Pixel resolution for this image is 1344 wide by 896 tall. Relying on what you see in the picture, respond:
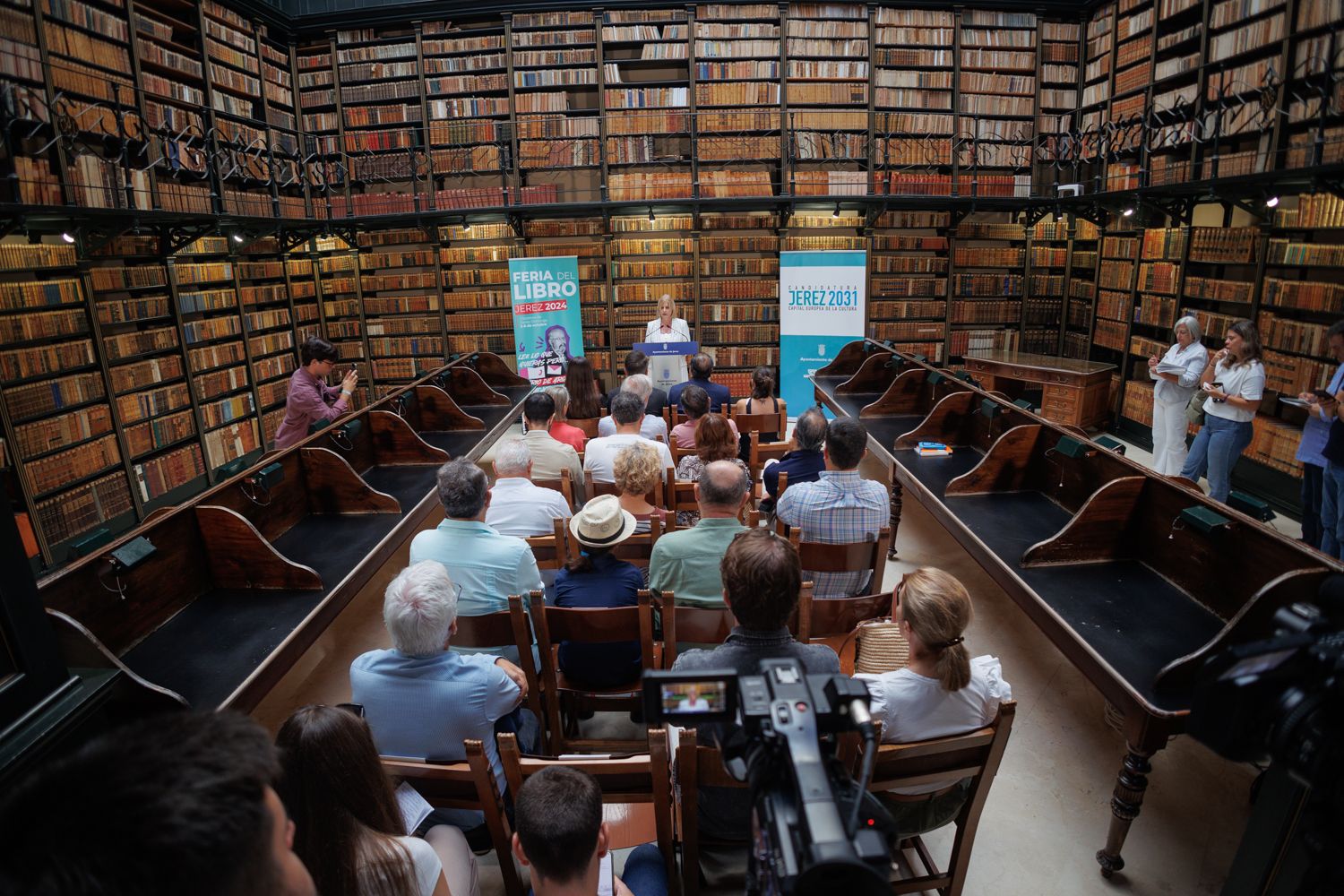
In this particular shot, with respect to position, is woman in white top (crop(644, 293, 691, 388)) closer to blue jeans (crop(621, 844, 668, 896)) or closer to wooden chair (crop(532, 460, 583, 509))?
wooden chair (crop(532, 460, 583, 509))

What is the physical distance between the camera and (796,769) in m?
0.90

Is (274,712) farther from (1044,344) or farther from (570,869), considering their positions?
(1044,344)

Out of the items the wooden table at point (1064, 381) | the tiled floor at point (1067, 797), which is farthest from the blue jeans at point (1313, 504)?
the wooden table at point (1064, 381)

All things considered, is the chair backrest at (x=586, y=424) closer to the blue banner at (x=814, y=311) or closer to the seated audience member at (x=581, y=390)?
the seated audience member at (x=581, y=390)

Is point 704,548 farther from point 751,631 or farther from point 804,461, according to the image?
point 804,461

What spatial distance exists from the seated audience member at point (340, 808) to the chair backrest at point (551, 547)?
4.52ft

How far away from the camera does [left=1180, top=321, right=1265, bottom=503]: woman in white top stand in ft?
14.1

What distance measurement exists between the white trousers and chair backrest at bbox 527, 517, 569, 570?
4822 millimetres

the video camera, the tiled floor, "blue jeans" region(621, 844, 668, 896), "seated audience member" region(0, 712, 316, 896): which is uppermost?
"seated audience member" region(0, 712, 316, 896)

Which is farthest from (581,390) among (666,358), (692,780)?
(692,780)

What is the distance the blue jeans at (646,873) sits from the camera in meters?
1.59

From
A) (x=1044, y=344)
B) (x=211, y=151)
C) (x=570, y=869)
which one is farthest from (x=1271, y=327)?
(x=211, y=151)

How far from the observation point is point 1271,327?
5.43m

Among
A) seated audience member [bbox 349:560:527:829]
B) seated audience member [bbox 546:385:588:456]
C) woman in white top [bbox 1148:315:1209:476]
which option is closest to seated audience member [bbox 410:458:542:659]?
seated audience member [bbox 349:560:527:829]
